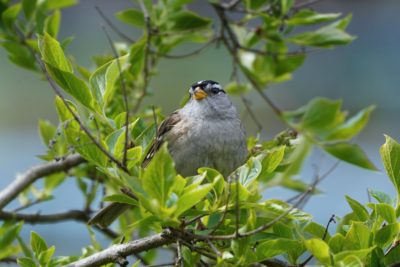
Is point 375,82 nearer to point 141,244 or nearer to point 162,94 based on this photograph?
point 162,94

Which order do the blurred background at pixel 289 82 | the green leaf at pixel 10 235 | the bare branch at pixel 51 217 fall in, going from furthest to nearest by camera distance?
the blurred background at pixel 289 82, the bare branch at pixel 51 217, the green leaf at pixel 10 235

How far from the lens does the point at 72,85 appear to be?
1685mm

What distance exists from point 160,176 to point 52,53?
0.37 meters

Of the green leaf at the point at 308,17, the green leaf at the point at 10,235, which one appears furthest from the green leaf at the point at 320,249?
the green leaf at the point at 308,17

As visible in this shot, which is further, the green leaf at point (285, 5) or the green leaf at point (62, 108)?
the green leaf at point (285, 5)

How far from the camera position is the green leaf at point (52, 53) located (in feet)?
5.44

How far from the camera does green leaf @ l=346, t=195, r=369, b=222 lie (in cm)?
181

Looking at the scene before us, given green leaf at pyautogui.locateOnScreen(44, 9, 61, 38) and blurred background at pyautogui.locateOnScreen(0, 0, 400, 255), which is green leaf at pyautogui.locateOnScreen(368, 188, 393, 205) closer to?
green leaf at pyautogui.locateOnScreen(44, 9, 61, 38)

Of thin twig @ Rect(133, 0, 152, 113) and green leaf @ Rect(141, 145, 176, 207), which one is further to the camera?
thin twig @ Rect(133, 0, 152, 113)

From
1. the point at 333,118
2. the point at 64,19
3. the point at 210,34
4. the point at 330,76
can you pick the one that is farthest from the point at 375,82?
the point at 333,118

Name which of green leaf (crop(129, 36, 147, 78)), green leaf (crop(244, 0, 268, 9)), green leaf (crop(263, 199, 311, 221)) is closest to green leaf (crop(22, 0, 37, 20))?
green leaf (crop(129, 36, 147, 78))

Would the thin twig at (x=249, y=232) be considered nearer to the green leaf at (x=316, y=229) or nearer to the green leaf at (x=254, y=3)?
the green leaf at (x=316, y=229)

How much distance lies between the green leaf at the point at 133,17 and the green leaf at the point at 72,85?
1.01 metres

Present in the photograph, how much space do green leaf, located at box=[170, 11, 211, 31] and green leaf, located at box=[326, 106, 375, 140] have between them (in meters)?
0.85
